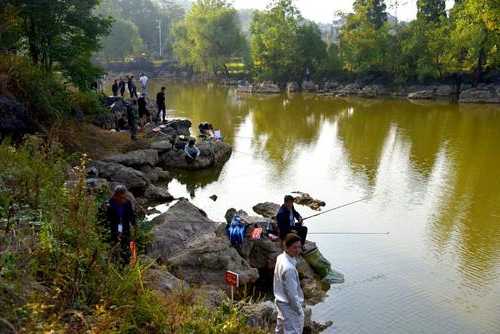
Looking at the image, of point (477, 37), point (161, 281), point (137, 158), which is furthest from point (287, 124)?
point (477, 37)

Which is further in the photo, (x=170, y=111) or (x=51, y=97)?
(x=170, y=111)

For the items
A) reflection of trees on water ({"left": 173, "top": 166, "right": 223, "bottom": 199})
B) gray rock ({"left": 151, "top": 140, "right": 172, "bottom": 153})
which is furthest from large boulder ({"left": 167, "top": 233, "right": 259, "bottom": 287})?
gray rock ({"left": 151, "top": 140, "right": 172, "bottom": 153})

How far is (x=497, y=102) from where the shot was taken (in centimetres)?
4294

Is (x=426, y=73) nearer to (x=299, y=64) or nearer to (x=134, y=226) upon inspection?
(x=299, y=64)

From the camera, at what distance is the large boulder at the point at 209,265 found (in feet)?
29.0

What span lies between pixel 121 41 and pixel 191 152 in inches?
2725

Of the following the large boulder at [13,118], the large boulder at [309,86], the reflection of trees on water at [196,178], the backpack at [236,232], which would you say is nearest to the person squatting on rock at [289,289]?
the backpack at [236,232]

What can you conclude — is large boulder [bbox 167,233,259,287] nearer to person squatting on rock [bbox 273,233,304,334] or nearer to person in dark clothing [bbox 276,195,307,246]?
person in dark clothing [bbox 276,195,307,246]

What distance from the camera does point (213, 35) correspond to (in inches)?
2574

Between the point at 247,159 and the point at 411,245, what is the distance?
979cm

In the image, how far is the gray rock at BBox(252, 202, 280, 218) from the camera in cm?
1308

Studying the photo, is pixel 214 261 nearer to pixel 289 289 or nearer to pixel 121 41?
pixel 289 289

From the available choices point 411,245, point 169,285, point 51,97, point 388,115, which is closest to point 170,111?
point 388,115

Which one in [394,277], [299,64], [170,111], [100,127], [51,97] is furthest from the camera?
[299,64]
